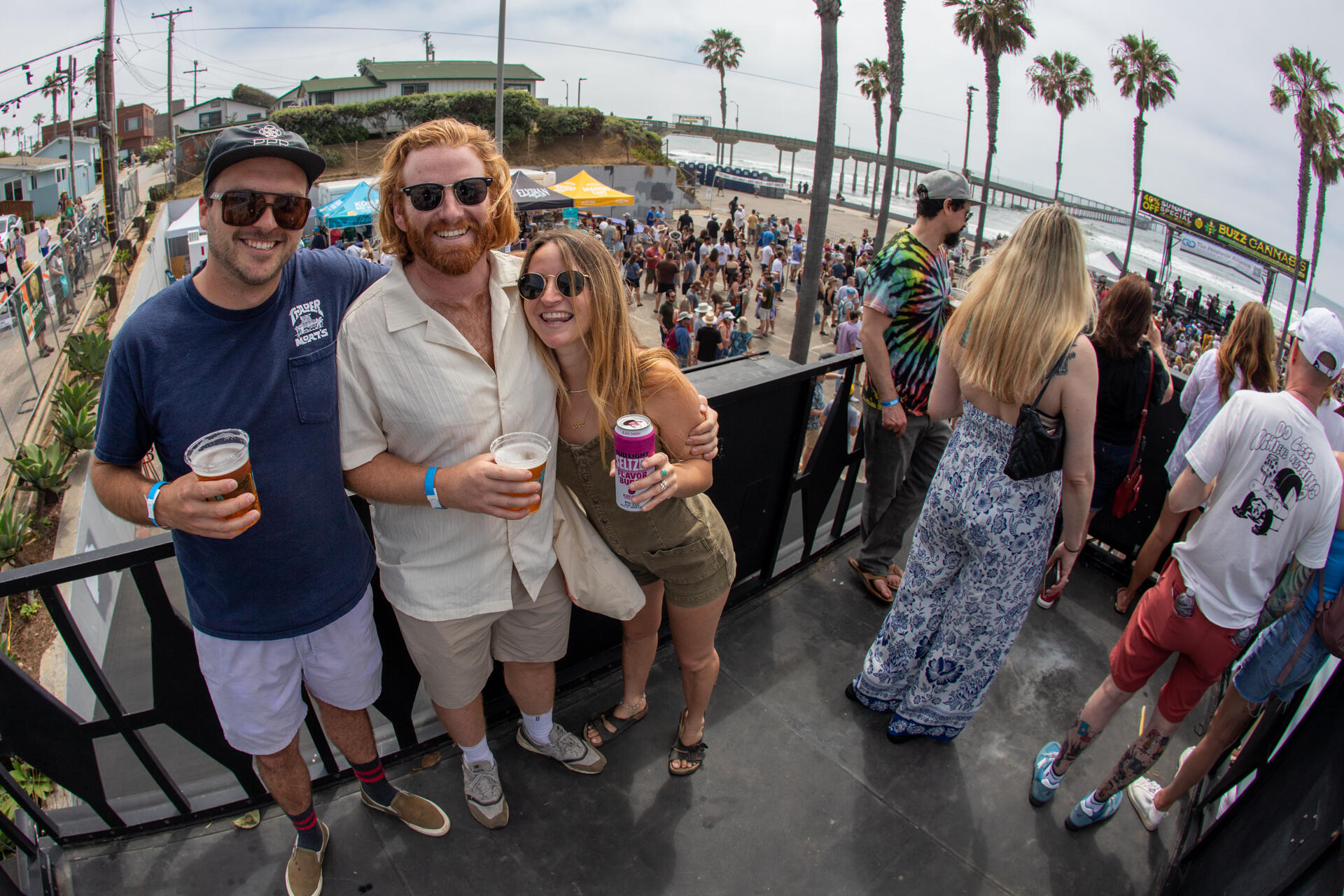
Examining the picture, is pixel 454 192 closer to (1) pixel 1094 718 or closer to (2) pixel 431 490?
(2) pixel 431 490

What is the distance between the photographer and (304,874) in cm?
196

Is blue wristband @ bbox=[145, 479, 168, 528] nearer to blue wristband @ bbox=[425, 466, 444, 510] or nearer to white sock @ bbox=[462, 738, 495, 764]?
blue wristband @ bbox=[425, 466, 444, 510]

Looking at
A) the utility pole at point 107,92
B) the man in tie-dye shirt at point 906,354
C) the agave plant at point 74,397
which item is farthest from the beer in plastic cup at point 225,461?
the utility pole at point 107,92

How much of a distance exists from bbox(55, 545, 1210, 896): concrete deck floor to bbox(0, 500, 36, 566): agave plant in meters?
6.11

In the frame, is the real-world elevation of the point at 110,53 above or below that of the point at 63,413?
→ above

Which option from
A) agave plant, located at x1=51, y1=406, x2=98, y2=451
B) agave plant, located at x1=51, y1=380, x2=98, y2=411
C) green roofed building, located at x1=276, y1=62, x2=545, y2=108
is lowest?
agave plant, located at x1=51, y1=406, x2=98, y2=451

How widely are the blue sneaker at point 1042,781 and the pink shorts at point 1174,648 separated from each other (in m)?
0.40

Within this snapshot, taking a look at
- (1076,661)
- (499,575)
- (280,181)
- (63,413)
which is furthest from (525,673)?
(63,413)

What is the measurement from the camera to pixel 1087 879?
7.11ft

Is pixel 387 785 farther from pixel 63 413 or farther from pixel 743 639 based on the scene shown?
pixel 63 413

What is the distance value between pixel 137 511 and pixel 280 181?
0.79 meters

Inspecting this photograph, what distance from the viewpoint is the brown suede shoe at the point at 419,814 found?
7.02ft

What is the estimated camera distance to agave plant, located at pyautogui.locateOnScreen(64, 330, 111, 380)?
1071 cm

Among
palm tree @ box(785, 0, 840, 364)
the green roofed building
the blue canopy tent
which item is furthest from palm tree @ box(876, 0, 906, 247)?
the green roofed building
